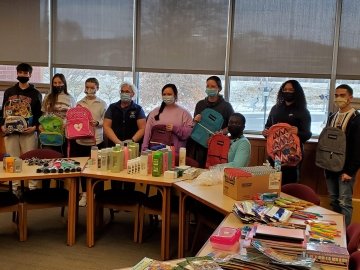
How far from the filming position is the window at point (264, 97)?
18.0 feet

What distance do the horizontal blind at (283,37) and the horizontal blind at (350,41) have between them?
124mm

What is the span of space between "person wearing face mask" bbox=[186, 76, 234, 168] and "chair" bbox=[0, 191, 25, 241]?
1.95 metres

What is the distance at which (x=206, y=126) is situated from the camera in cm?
491

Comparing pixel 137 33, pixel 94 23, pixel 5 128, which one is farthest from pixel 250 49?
pixel 5 128

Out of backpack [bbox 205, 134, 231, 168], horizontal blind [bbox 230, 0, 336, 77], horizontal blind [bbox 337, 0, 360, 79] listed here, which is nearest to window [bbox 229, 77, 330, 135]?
horizontal blind [bbox 230, 0, 336, 77]

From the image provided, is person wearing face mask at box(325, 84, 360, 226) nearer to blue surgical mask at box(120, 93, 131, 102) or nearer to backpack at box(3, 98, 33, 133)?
blue surgical mask at box(120, 93, 131, 102)

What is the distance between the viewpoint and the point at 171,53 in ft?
19.3

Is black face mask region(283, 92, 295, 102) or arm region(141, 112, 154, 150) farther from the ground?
black face mask region(283, 92, 295, 102)

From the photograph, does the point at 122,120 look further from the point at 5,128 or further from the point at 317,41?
the point at 317,41

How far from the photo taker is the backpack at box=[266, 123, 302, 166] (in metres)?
4.49

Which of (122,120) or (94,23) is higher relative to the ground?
(94,23)

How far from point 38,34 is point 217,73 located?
2.65 metres

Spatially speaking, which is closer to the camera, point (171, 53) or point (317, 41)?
point (317, 41)

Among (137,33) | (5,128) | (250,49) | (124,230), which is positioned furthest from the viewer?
(137,33)
